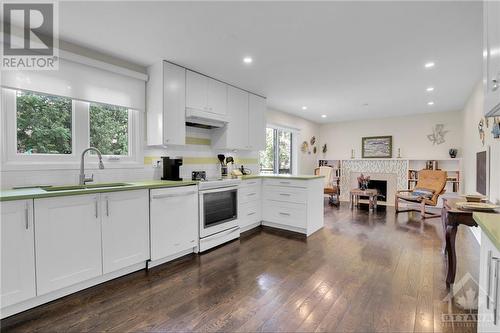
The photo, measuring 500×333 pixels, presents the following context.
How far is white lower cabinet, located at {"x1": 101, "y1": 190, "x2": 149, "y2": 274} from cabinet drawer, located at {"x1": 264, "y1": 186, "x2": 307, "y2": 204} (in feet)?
6.74

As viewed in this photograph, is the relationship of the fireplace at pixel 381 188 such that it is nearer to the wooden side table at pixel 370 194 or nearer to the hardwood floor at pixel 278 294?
the wooden side table at pixel 370 194

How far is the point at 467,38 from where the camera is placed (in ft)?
7.70

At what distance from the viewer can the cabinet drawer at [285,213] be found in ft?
11.8

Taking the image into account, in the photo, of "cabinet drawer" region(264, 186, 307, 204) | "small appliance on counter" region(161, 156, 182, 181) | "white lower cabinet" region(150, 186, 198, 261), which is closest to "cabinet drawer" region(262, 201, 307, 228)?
"cabinet drawer" region(264, 186, 307, 204)

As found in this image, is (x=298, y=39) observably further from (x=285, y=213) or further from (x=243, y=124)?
(x=285, y=213)

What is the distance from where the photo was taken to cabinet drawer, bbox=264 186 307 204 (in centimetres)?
360

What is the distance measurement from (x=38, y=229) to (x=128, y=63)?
2.12 metres

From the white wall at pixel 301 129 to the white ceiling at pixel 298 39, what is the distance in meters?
1.73

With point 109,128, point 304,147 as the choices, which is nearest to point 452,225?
point 109,128

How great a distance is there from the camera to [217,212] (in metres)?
3.21

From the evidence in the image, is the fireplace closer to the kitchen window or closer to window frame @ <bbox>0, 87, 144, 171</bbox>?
the kitchen window

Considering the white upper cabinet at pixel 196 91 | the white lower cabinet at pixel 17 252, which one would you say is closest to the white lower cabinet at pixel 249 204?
the white upper cabinet at pixel 196 91

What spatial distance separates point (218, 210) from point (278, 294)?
1462 mm

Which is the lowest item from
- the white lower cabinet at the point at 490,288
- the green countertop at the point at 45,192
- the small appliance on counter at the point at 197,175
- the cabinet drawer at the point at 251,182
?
the white lower cabinet at the point at 490,288
